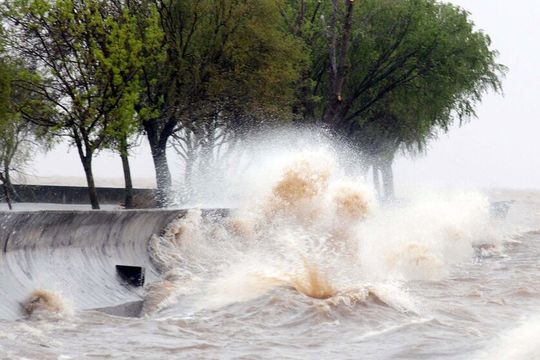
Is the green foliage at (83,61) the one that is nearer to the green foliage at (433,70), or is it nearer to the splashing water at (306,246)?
the splashing water at (306,246)

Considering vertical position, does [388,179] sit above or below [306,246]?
above

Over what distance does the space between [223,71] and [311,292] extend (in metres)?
27.0

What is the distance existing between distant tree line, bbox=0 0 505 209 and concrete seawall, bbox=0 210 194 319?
16.9 meters

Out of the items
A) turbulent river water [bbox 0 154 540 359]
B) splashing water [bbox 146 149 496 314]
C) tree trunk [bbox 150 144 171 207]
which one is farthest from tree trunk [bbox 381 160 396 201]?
turbulent river water [bbox 0 154 540 359]

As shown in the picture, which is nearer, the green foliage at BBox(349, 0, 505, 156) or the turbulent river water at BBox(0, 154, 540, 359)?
the turbulent river water at BBox(0, 154, 540, 359)

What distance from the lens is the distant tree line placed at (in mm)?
35531

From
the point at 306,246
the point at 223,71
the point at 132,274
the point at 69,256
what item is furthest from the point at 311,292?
the point at 223,71

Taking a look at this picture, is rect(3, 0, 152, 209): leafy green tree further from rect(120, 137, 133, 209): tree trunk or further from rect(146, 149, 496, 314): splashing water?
rect(146, 149, 496, 314): splashing water

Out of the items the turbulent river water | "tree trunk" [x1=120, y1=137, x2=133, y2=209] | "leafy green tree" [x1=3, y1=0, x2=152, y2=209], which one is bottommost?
the turbulent river water

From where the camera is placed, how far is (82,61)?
36781 millimetres

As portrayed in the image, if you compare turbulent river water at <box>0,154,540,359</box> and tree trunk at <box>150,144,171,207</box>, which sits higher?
tree trunk at <box>150,144,171,207</box>

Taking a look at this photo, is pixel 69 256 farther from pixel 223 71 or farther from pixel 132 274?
pixel 223 71

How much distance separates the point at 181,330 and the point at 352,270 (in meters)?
7.19

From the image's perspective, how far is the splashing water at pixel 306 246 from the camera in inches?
635
